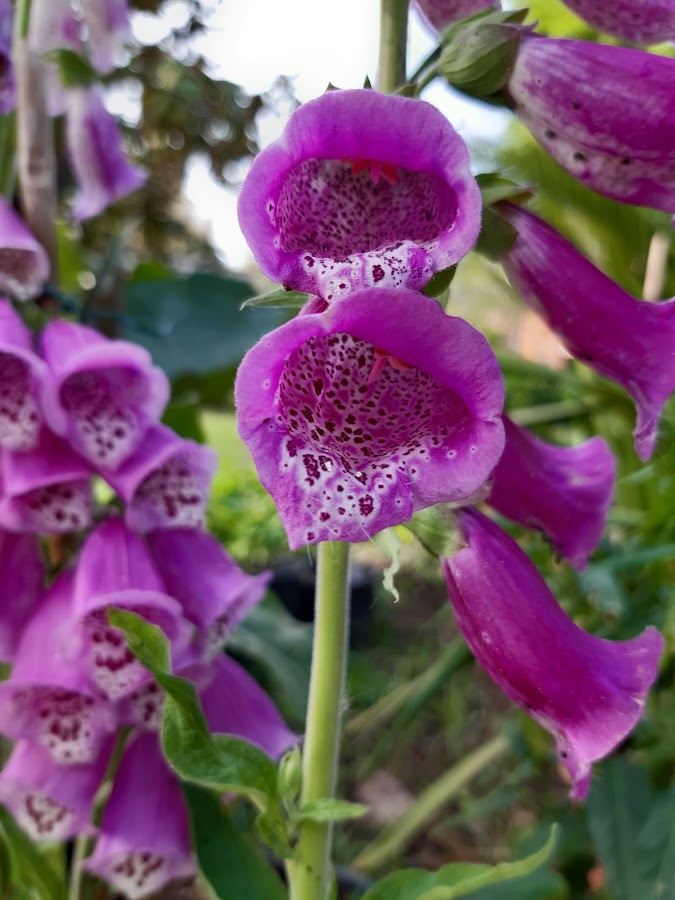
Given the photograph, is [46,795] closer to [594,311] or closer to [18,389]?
[18,389]

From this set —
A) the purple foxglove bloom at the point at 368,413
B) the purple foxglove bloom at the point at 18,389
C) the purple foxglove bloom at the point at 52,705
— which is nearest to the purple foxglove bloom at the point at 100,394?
the purple foxglove bloom at the point at 18,389

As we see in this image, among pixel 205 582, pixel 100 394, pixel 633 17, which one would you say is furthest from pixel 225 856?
pixel 633 17

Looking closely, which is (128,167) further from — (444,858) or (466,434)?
→ (444,858)

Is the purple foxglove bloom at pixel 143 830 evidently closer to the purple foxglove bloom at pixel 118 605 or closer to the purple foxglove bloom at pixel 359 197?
the purple foxglove bloom at pixel 118 605

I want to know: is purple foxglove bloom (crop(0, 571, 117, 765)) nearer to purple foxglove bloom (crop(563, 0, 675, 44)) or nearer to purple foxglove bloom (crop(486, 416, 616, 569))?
purple foxglove bloom (crop(486, 416, 616, 569))

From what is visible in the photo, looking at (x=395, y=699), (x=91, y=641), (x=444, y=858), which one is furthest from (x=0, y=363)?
(x=444, y=858)

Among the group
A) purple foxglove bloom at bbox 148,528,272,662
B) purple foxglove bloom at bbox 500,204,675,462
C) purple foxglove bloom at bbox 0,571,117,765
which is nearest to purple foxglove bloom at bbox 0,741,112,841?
purple foxglove bloom at bbox 0,571,117,765

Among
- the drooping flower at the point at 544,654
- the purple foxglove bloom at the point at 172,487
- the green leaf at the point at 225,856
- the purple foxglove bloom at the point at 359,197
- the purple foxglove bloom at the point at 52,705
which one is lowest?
the green leaf at the point at 225,856

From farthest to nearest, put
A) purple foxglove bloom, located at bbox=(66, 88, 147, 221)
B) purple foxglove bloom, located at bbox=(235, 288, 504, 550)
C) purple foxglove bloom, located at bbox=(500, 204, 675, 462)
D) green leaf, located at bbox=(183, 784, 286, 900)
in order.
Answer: purple foxglove bloom, located at bbox=(66, 88, 147, 221) → green leaf, located at bbox=(183, 784, 286, 900) → purple foxglove bloom, located at bbox=(500, 204, 675, 462) → purple foxglove bloom, located at bbox=(235, 288, 504, 550)
